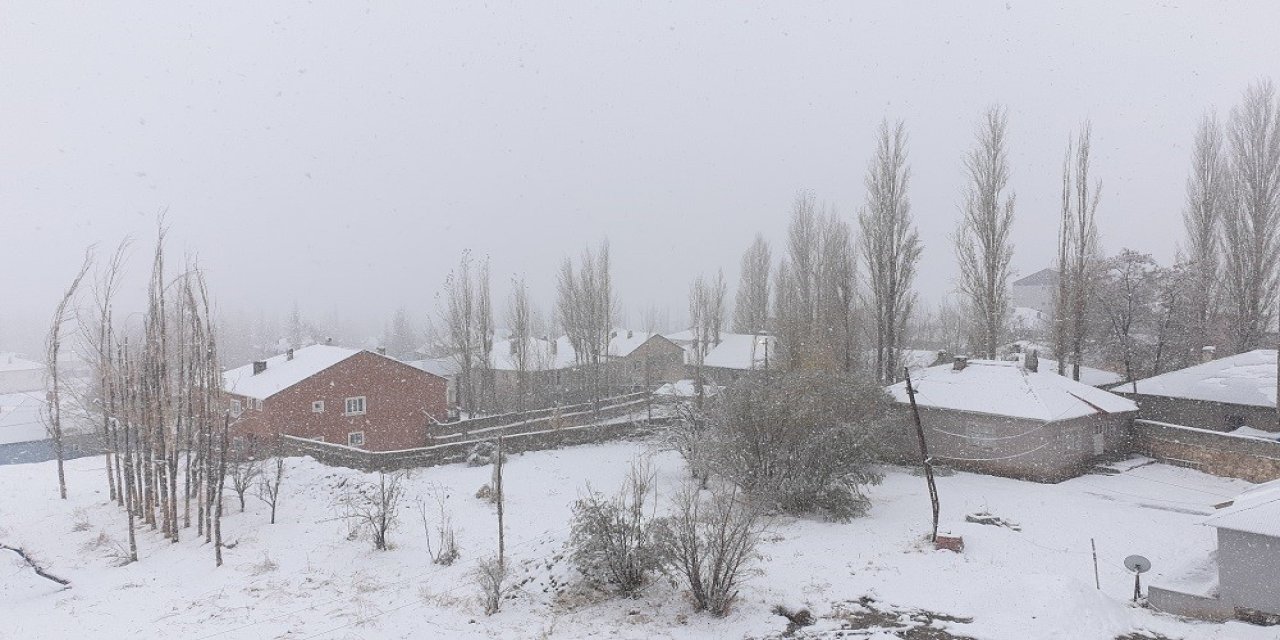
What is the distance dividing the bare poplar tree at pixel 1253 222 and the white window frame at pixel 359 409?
39468mm

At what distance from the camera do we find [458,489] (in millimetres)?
20750

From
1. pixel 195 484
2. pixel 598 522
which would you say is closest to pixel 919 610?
pixel 598 522

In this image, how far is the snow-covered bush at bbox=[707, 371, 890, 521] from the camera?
1816 centimetres

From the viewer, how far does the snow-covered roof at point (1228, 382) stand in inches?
947

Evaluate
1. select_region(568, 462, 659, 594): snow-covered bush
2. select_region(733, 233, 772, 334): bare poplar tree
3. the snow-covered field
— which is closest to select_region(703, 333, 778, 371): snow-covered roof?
select_region(733, 233, 772, 334): bare poplar tree

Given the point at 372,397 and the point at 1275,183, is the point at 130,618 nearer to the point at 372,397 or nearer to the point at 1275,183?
the point at 372,397

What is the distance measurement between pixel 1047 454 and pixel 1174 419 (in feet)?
33.1

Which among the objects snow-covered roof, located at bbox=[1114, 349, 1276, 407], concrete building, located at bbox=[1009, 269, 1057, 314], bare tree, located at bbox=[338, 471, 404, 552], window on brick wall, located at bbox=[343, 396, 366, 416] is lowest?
bare tree, located at bbox=[338, 471, 404, 552]

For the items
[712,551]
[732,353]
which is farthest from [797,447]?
[732,353]

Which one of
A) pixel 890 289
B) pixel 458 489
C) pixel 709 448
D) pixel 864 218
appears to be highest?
pixel 864 218

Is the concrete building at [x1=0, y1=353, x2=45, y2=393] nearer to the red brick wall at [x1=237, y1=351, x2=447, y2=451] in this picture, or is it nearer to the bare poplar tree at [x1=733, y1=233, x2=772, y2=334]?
the red brick wall at [x1=237, y1=351, x2=447, y2=451]

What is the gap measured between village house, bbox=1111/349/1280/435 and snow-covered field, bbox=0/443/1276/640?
19.2 ft

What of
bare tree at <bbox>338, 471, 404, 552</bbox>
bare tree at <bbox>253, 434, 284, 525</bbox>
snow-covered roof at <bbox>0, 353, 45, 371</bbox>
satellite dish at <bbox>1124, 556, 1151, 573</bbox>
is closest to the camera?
satellite dish at <bbox>1124, 556, 1151, 573</bbox>

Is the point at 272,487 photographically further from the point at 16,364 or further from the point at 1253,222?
the point at 16,364
